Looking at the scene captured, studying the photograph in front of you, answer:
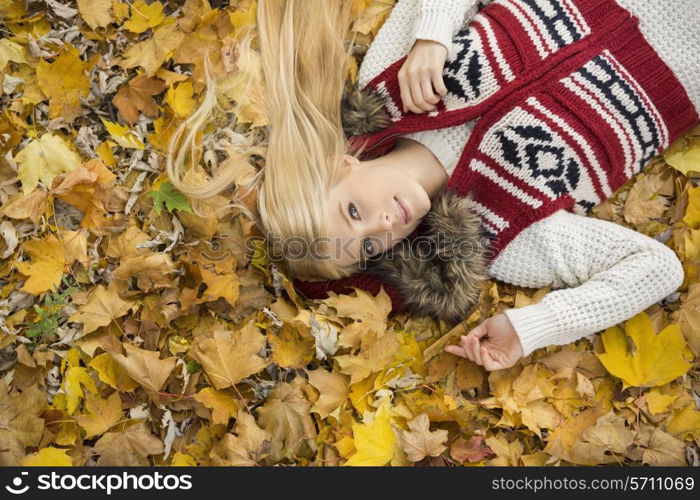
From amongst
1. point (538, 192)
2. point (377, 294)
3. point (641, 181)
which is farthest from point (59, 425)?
point (641, 181)

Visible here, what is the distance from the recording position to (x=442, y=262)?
2.64 metres

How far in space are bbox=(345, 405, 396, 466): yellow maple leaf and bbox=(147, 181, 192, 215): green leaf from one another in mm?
1146

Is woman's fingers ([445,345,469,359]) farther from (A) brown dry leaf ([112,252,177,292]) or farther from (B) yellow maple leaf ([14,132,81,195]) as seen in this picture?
(B) yellow maple leaf ([14,132,81,195])

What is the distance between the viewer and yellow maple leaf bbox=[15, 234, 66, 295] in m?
2.63

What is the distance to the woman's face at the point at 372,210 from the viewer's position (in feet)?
→ 8.51

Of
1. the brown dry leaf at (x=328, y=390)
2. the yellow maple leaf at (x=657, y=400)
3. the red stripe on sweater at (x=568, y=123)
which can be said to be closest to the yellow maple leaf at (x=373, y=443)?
the brown dry leaf at (x=328, y=390)

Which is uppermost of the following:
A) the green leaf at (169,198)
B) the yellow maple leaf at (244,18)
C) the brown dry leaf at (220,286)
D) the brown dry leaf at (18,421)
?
the yellow maple leaf at (244,18)

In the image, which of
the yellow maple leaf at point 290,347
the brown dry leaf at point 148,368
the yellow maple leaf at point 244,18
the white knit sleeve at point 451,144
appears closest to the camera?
the brown dry leaf at point 148,368

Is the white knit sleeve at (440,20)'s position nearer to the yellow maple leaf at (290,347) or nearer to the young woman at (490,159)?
the young woman at (490,159)

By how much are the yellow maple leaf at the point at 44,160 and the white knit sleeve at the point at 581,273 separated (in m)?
1.89

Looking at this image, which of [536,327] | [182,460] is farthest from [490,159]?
[182,460]

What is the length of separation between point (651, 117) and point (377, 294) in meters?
1.41

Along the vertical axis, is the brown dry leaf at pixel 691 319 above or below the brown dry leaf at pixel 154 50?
below

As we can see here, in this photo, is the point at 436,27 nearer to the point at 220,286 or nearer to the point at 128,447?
the point at 220,286
